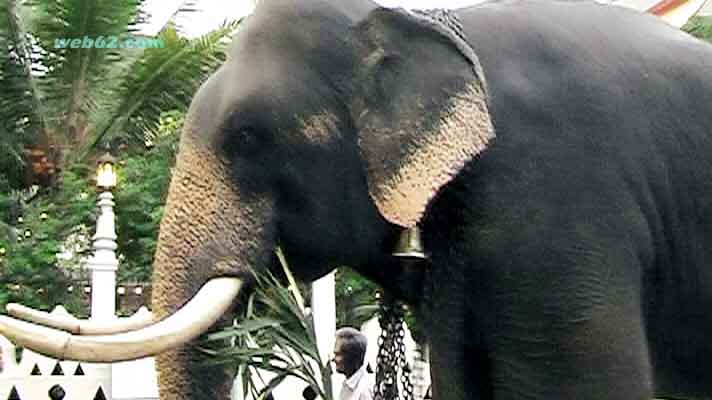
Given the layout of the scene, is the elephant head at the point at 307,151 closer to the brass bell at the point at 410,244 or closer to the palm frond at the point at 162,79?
the brass bell at the point at 410,244

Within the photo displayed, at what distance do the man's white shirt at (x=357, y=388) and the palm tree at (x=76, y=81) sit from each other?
811 centimetres

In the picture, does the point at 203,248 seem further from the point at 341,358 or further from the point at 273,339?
the point at 341,358

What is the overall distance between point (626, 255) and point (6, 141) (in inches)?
440

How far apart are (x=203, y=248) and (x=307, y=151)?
11.4 inches

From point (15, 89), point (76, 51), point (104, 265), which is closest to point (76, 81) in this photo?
point (76, 51)

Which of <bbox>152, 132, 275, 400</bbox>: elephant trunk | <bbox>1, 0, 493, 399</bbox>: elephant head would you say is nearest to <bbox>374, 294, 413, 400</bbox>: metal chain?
<bbox>1, 0, 493, 399</bbox>: elephant head

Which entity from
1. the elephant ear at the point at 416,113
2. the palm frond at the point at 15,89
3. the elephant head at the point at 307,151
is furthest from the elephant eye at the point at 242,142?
the palm frond at the point at 15,89

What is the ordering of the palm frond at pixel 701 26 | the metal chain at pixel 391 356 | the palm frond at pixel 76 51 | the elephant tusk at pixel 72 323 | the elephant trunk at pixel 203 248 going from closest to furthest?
the elephant tusk at pixel 72 323 < the elephant trunk at pixel 203 248 < the metal chain at pixel 391 356 < the palm frond at pixel 701 26 < the palm frond at pixel 76 51

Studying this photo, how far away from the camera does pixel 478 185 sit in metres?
2.62

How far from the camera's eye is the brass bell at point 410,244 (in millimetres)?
2758

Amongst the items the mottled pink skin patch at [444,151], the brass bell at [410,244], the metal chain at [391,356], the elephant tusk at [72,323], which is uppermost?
the mottled pink skin patch at [444,151]

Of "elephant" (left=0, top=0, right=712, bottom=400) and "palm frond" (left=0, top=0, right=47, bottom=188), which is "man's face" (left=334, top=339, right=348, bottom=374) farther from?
"palm frond" (left=0, top=0, right=47, bottom=188)

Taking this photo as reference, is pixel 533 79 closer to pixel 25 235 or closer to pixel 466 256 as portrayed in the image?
pixel 466 256

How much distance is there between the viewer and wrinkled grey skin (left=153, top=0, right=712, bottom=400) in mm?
2602
